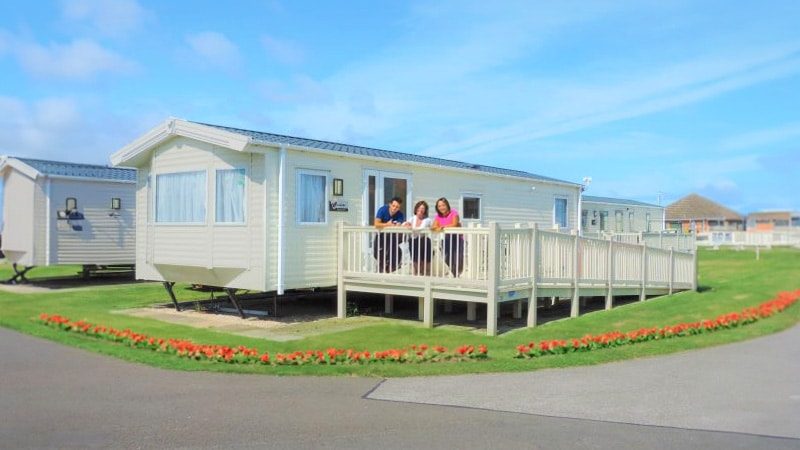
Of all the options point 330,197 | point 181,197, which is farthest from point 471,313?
point 181,197

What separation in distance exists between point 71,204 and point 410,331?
1308cm

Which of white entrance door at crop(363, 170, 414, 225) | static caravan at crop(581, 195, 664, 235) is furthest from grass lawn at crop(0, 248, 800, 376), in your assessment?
static caravan at crop(581, 195, 664, 235)

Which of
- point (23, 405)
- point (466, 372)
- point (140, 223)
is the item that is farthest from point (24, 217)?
point (466, 372)

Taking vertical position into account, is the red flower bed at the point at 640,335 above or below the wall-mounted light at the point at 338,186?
below

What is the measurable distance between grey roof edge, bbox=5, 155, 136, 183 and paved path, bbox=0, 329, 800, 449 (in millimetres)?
13283

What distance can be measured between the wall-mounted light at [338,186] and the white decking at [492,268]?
2.51 feet

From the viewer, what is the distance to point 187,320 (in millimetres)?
12922

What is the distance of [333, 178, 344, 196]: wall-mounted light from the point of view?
13.3 metres

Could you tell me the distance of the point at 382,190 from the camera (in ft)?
47.2

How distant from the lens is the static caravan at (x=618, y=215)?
2897 cm

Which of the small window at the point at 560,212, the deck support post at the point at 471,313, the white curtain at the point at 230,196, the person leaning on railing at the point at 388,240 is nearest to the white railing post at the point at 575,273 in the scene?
the deck support post at the point at 471,313

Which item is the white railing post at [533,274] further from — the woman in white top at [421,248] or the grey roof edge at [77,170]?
the grey roof edge at [77,170]

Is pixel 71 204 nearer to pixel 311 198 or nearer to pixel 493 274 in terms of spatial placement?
pixel 311 198

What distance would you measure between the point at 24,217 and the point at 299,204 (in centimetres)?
1165
